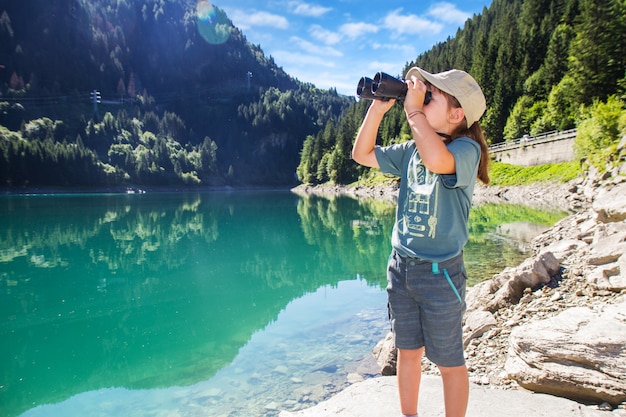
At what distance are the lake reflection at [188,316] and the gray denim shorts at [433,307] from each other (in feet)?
10.4

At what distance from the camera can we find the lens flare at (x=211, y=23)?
177 m

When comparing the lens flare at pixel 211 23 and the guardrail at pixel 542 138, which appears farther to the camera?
the lens flare at pixel 211 23

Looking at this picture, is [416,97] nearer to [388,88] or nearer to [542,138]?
[388,88]

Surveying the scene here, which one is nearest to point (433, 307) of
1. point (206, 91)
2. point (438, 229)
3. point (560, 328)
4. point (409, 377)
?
point (438, 229)

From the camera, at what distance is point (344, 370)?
5.85 metres

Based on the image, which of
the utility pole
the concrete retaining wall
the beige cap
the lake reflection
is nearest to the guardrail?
the concrete retaining wall

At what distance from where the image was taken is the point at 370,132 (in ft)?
8.91

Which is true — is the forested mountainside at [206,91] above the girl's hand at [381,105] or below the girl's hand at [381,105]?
above

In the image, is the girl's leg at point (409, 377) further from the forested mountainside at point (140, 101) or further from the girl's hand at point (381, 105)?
the forested mountainside at point (140, 101)

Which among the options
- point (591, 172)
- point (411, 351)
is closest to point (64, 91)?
point (591, 172)

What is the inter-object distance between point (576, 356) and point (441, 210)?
1734 millimetres

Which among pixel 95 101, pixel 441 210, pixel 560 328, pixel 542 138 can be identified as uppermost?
pixel 95 101

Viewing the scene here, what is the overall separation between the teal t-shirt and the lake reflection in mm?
3532

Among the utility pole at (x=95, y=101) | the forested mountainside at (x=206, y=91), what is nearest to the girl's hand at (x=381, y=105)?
the forested mountainside at (x=206, y=91)
